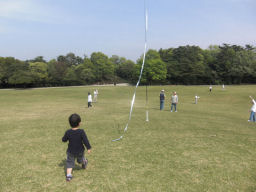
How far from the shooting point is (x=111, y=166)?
658 cm

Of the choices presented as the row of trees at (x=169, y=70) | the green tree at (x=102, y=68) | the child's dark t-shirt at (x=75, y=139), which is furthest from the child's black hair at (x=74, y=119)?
the green tree at (x=102, y=68)

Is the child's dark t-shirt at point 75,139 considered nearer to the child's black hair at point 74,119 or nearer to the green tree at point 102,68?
the child's black hair at point 74,119

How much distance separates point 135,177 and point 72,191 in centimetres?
A: 181

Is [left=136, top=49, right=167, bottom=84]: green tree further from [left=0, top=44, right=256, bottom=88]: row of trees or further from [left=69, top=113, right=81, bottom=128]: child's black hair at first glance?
[left=69, top=113, right=81, bottom=128]: child's black hair

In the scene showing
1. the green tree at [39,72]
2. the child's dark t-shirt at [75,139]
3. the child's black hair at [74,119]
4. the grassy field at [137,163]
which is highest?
the green tree at [39,72]

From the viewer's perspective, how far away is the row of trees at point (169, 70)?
3209 inches

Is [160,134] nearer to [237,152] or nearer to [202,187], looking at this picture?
[237,152]

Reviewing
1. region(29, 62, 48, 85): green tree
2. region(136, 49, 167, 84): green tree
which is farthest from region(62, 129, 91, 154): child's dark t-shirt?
region(29, 62, 48, 85): green tree

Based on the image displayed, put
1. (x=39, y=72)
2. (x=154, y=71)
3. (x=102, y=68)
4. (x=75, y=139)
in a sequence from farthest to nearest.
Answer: (x=102, y=68), (x=154, y=71), (x=39, y=72), (x=75, y=139)

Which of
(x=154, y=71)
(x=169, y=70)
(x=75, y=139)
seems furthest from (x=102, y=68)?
(x=75, y=139)

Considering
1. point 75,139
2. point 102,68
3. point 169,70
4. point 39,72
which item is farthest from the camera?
point 102,68

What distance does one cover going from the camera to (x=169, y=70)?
310 feet

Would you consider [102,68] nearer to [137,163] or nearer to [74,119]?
[137,163]

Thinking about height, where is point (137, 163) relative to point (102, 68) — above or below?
below
